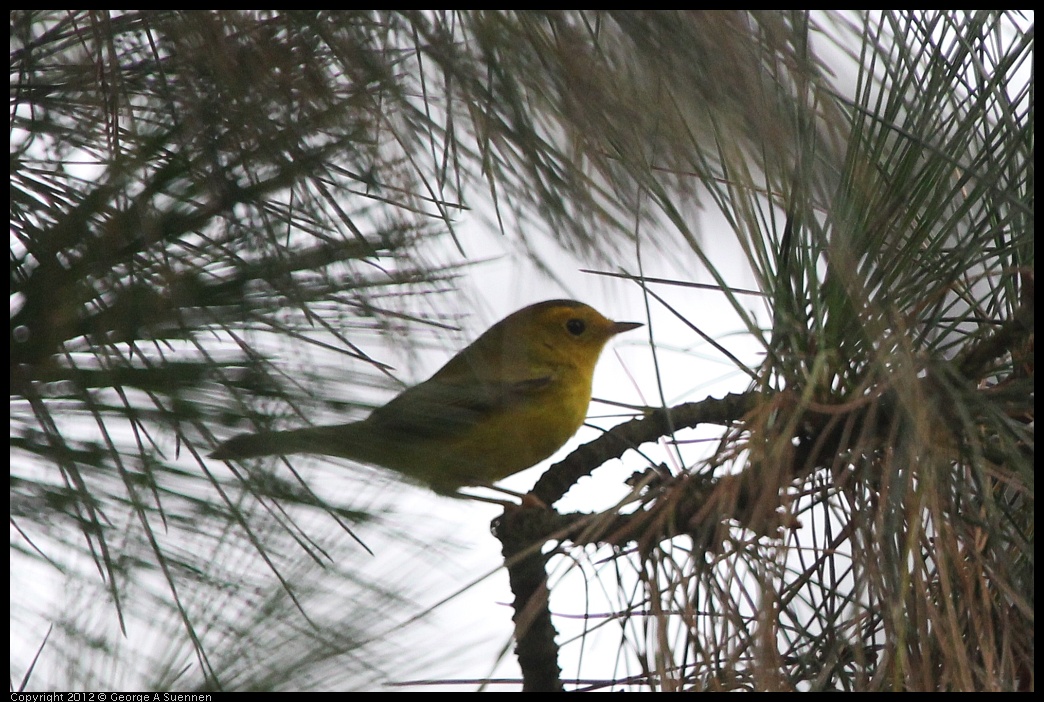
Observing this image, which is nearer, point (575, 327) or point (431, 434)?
point (431, 434)

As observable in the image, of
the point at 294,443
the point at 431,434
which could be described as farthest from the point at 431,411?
the point at 294,443

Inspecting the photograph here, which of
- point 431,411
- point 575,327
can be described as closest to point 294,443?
point 431,411

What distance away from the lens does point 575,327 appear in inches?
108

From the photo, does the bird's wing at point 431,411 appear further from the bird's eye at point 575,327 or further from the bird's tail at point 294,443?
the bird's eye at point 575,327

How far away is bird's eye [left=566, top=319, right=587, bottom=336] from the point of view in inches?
108

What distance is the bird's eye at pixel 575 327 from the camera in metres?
2.73

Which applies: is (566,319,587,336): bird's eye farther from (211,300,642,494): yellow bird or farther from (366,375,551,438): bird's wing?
(366,375,551,438): bird's wing

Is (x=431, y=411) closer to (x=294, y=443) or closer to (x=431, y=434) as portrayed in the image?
(x=431, y=434)

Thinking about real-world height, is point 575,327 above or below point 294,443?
above

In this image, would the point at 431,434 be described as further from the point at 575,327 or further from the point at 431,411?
the point at 575,327

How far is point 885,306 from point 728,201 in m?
0.23

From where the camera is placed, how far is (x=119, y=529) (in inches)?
42.9

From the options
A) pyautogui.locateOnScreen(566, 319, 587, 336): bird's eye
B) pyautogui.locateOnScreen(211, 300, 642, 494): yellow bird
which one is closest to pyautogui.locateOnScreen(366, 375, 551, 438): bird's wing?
pyautogui.locateOnScreen(211, 300, 642, 494): yellow bird

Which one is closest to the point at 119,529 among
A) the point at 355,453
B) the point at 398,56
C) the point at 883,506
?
the point at 355,453
